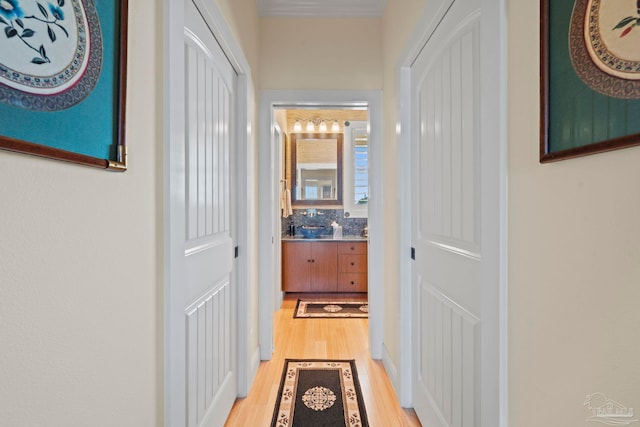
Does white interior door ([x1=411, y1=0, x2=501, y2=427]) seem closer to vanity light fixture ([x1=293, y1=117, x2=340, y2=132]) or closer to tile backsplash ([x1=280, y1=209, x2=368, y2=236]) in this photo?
tile backsplash ([x1=280, y1=209, x2=368, y2=236])

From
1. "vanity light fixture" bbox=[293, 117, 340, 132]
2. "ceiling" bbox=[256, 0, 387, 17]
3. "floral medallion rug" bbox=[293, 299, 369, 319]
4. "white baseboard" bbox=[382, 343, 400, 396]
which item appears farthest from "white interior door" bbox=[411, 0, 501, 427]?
"vanity light fixture" bbox=[293, 117, 340, 132]

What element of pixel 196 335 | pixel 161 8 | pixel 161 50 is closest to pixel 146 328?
pixel 196 335

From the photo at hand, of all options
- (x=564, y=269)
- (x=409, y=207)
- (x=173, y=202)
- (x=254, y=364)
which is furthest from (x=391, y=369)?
(x=173, y=202)

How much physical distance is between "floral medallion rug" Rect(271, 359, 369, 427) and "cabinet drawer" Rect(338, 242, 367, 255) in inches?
68.4

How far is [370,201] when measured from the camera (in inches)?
102

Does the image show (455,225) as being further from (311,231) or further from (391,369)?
(311,231)

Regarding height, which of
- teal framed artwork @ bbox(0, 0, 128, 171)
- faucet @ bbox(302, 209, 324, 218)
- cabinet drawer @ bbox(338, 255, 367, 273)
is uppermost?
teal framed artwork @ bbox(0, 0, 128, 171)

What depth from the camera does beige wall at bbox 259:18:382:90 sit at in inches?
102

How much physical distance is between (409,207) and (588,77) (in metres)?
1.31

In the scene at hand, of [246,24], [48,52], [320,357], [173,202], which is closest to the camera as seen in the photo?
[48,52]

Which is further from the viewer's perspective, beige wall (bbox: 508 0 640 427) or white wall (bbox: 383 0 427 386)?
white wall (bbox: 383 0 427 386)

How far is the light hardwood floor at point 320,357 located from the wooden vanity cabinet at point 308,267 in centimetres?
28

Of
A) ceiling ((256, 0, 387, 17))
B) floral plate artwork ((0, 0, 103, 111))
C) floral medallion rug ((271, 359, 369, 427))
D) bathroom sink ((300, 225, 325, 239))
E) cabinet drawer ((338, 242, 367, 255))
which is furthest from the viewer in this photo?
bathroom sink ((300, 225, 325, 239))

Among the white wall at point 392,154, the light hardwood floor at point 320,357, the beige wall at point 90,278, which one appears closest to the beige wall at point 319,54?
the white wall at point 392,154
